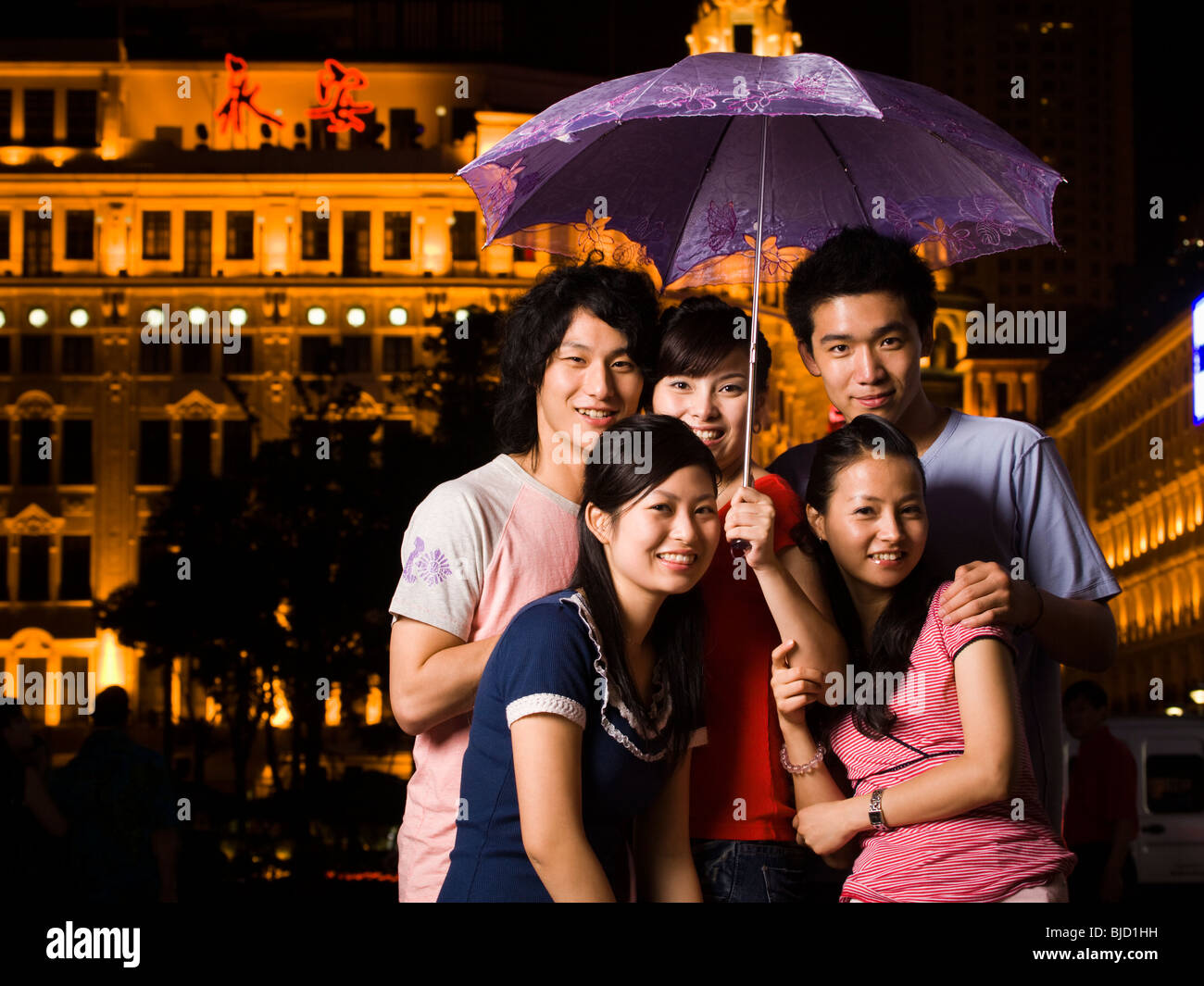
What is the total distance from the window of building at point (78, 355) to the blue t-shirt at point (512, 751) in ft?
167

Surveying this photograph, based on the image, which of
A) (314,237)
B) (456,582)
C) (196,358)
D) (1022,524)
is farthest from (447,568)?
(314,237)

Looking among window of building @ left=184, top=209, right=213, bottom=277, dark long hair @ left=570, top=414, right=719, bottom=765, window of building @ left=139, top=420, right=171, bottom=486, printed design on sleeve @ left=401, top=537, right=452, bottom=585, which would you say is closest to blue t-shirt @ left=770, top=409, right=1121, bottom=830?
dark long hair @ left=570, top=414, right=719, bottom=765

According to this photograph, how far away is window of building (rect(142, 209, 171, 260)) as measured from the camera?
52781mm

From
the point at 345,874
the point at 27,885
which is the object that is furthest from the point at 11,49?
the point at 27,885

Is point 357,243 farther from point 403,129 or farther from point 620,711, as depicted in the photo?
point 620,711

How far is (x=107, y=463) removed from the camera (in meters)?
50.8

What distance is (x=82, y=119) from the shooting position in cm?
5359

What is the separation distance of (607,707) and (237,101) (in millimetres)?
53156

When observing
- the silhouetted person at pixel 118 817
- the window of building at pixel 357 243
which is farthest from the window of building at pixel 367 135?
the silhouetted person at pixel 118 817

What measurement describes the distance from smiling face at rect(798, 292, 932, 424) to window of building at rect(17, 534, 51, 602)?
162ft

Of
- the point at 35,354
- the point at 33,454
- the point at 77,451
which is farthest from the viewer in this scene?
the point at 35,354

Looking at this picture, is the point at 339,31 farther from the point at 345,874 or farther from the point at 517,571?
the point at 517,571

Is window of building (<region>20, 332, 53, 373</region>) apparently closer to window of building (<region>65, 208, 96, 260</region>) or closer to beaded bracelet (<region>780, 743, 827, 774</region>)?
window of building (<region>65, 208, 96, 260</region>)

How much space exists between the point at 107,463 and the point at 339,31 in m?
18.8
